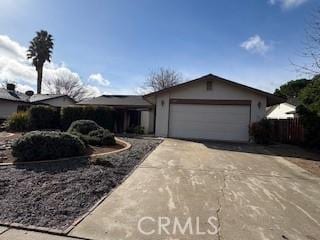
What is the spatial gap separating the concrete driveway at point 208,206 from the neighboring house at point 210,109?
8203mm

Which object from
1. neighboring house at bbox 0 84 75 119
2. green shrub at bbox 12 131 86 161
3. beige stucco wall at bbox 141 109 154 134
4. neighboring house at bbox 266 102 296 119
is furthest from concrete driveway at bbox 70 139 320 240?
neighboring house at bbox 266 102 296 119

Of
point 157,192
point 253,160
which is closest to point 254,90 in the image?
point 253,160

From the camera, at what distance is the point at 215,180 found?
6938 millimetres

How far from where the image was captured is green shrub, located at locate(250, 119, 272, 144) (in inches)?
610

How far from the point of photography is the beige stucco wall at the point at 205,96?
16.4 meters

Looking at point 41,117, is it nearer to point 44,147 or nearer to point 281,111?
point 44,147

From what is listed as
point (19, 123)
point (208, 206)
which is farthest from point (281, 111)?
point (208, 206)

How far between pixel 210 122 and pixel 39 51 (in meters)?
33.0

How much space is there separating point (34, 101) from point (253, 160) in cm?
2720

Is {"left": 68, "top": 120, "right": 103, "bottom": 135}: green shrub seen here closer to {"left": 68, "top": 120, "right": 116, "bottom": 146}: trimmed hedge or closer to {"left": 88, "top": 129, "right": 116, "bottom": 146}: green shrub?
{"left": 68, "top": 120, "right": 116, "bottom": 146}: trimmed hedge

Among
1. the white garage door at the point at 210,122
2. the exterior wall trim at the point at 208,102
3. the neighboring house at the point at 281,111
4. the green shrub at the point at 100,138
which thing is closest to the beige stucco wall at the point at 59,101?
the exterior wall trim at the point at 208,102

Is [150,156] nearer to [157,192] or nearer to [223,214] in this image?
[157,192]

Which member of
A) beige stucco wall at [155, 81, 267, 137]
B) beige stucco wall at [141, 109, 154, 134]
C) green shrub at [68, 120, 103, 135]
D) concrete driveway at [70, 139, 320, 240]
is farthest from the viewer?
beige stucco wall at [141, 109, 154, 134]

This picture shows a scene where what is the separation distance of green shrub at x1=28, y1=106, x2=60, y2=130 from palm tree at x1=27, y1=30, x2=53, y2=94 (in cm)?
2550
